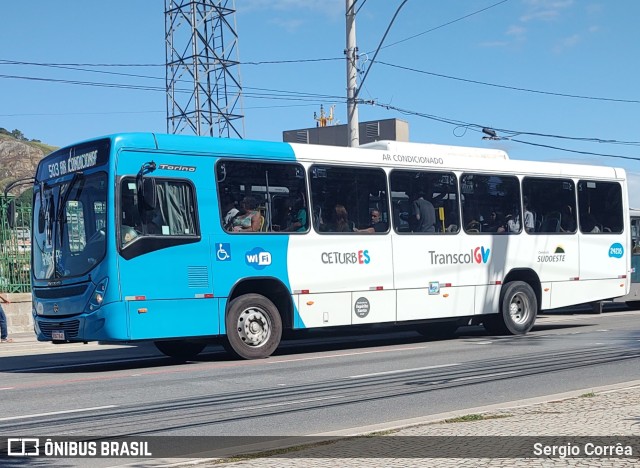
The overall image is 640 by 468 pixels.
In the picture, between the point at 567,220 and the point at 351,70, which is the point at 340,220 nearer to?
the point at 567,220

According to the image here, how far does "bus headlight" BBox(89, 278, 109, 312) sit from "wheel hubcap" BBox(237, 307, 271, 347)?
2.23 meters

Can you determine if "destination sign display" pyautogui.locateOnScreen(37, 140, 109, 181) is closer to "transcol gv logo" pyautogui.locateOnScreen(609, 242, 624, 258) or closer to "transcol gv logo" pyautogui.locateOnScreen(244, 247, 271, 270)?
"transcol gv logo" pyautogui.locateOnScreen(244, 247, 271, 270)

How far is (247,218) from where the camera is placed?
15.2m

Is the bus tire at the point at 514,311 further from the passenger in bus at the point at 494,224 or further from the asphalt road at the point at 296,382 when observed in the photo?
the passenger in bus at the point at 494,224

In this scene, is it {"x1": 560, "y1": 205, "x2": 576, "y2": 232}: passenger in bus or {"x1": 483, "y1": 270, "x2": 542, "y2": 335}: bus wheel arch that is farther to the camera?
{"x1": 560, "y1": 205, "x2": 576, "y2": 232}: passenger in bus

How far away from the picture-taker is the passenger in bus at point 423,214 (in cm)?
A: 1761

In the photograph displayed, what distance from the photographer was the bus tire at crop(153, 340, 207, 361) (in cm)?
1616

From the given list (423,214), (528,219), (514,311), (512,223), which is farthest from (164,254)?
(528,219)

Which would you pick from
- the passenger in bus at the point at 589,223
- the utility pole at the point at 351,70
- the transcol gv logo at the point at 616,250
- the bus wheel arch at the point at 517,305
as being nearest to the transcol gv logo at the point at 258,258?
the bus wheel arch at the point at 517,305

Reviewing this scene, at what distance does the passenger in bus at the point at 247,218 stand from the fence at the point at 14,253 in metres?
10.1

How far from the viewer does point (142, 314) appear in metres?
13.9

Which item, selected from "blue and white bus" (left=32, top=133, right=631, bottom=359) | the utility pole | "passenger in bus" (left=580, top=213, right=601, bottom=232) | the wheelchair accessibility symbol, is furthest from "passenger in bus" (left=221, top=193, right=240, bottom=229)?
the utility pole

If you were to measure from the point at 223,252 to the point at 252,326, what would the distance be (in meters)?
1.27

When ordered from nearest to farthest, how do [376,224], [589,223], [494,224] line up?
[376,224], [494,224], [589,223]
